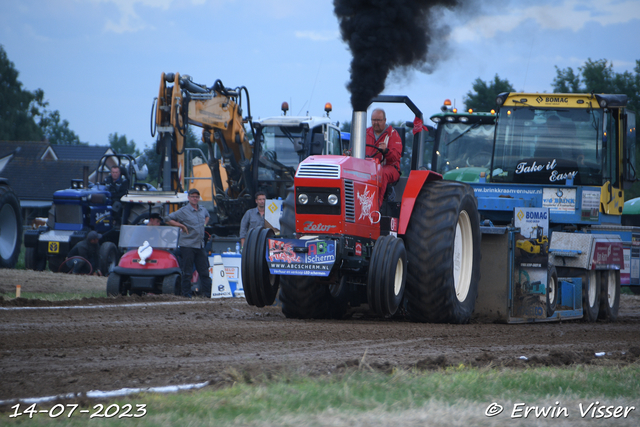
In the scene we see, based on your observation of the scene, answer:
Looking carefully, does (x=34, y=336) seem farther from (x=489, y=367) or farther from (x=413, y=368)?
(x=489, y=367)

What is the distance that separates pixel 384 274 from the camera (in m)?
7.71

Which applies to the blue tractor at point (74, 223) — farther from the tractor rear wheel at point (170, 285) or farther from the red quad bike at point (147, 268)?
the tractor rear wheel at point (170, 285)

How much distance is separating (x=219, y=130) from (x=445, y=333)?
11006 millimetres

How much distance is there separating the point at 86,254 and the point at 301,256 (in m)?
11.7

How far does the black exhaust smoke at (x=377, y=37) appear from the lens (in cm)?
856

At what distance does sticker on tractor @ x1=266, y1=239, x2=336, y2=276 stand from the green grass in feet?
9.37

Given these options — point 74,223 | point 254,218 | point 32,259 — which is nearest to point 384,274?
point 254,218

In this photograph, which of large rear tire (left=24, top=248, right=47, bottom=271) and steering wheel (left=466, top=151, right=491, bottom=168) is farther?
large rear tire (left=24, top=248, right=47, bottom=271)

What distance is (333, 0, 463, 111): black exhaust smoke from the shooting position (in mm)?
8562

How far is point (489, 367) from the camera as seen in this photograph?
17.2 feet

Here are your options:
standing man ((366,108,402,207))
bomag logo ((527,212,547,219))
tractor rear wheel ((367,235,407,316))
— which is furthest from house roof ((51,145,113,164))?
tractor rear wheel ((367,235,407,316))

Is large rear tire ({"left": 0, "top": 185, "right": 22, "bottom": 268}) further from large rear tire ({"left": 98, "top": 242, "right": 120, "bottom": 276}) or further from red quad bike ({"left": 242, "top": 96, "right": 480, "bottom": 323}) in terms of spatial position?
red quad bike ({"left": 242, "top": 96, "right": 480, "bottom": 323})

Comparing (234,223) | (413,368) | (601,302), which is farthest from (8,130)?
(413,368)

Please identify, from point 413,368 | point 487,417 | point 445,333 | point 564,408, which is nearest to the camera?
point 487,417
